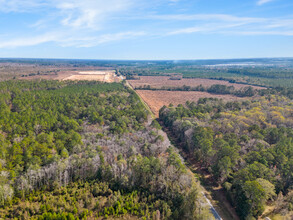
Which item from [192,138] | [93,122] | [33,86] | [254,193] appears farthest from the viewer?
[33,86]

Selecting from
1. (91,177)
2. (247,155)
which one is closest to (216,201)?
(247,155)

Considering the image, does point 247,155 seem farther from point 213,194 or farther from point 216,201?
point 216,201

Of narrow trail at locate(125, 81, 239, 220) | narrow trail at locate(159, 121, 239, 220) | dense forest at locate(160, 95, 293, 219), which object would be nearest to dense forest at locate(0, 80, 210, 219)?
narrow trail at locate(125, 81, 239, 220)

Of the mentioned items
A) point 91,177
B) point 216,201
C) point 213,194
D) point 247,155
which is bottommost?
point 216,201

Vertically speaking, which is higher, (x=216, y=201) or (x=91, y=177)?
(x=91, y=177)

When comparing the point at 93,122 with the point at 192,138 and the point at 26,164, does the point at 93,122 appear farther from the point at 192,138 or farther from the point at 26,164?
the point at 192,138

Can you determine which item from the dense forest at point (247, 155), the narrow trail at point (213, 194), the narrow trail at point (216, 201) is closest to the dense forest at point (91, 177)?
the narrow trail at point (216, 201)

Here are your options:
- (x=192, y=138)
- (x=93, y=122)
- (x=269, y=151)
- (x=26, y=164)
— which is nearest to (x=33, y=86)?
(x=93, y=122)

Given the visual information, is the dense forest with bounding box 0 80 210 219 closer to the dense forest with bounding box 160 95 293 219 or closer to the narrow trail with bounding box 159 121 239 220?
the narrow trail with bounding box 159 121 239 220
